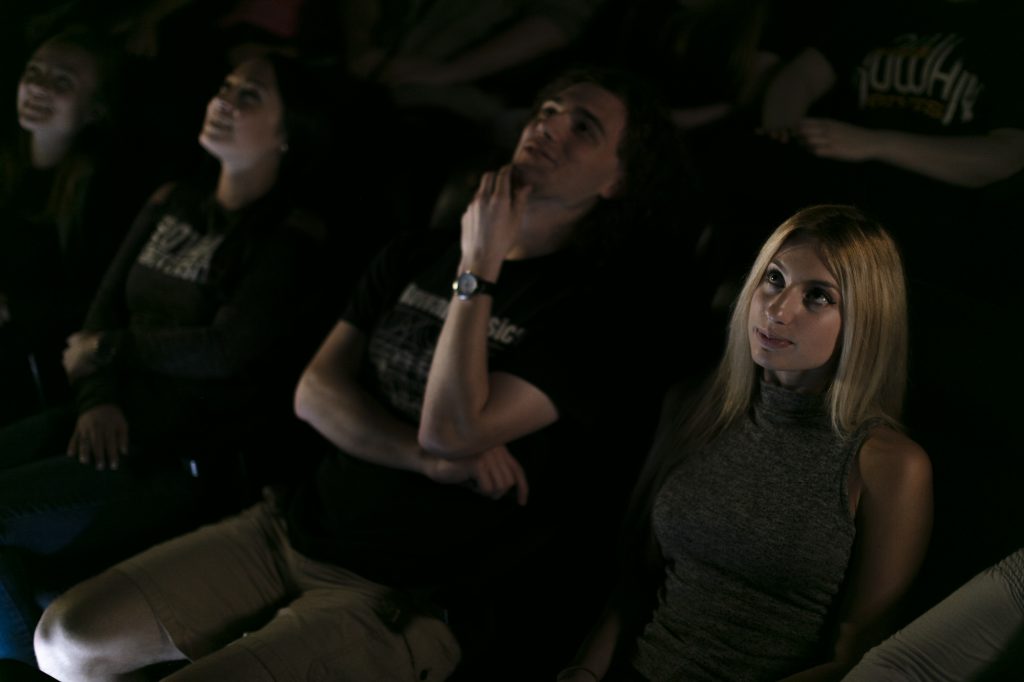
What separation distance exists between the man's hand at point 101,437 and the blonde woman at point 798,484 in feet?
3.42

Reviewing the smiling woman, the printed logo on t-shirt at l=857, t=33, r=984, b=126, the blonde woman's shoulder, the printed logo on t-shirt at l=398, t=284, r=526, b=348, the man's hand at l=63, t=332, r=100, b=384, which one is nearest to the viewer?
the blonde woman's shoulder

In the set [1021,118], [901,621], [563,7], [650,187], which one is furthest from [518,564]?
[563,7]

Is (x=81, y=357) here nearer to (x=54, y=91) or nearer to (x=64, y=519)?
(x=64, y=519)

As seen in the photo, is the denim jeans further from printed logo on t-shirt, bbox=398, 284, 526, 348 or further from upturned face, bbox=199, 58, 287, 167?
upturned face, bbox=199, 58, 287, 167

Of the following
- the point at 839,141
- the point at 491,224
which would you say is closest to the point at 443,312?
the point at 491,224

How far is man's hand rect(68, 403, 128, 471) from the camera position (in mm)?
1759

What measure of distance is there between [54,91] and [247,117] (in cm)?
53

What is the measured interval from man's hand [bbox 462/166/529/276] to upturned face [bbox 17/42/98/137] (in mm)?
1236

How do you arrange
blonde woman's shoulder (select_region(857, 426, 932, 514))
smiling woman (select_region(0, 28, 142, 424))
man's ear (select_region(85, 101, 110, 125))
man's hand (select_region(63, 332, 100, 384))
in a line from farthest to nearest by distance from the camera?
man's ear (select_region(85, 101, 110, 125)), smiling woman (select_region(0, 28, 142, 424)), man's hand (select_region(63, 332, 100, 384)), blonde woman's shoulder (select_region(857, 426, 932, 514))

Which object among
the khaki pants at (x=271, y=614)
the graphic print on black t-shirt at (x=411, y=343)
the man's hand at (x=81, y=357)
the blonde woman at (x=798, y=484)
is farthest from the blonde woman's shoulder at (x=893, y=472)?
the man's hand at (x=81, y=357)

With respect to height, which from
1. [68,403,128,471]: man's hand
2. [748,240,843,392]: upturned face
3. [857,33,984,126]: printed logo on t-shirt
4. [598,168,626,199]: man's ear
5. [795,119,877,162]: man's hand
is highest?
[857,33,984,126]: printed logo on t-shirt

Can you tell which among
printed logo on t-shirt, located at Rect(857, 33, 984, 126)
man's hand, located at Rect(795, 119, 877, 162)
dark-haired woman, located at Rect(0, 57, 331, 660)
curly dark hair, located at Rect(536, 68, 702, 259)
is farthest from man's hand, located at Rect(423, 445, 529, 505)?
printed logo on t-shirt, located at Rect(857, 33, 984, 126)

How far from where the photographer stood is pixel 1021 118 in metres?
1.18

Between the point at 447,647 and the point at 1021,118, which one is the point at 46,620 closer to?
the point at 447,647
